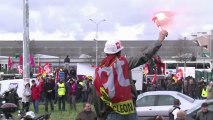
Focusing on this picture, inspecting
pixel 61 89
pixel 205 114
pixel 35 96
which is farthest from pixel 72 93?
pixel 205 114

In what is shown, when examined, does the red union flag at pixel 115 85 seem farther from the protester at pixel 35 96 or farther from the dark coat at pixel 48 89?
the dark coat at pixel 48 89

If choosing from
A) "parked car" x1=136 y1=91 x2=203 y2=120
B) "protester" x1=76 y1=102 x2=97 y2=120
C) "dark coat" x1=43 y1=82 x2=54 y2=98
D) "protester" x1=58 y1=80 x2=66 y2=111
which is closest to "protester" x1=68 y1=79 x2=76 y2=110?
"protester" x1=58 y1=80 x2=66 y2=111

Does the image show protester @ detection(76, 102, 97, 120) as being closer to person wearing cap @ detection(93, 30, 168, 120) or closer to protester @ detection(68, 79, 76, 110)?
person wearing cap @ detection(93, 30, 168, 120)

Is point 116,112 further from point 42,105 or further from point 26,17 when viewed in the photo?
point 42,105

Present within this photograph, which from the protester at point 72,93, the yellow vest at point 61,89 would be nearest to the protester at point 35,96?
the yellow vest at point 61,89

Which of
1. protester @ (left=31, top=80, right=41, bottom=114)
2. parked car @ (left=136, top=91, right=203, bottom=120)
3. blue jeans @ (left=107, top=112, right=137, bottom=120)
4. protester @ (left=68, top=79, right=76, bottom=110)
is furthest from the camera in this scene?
protester @ (left=68, top=79, right=76, bottom=110)

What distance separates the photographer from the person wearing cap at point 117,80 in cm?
660

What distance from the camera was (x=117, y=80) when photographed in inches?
259

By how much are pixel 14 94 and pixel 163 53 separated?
71038mm

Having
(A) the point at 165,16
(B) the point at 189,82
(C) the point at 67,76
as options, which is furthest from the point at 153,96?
(C) the point at 67,76

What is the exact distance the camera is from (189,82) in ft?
114

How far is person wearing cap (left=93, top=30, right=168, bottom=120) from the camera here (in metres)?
6.60

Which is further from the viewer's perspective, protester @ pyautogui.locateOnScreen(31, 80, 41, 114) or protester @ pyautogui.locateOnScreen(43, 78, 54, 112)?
protester @ pyautogui.locateOnScreen(43, 78, 54, 112)

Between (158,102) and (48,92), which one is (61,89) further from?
(158,102)
